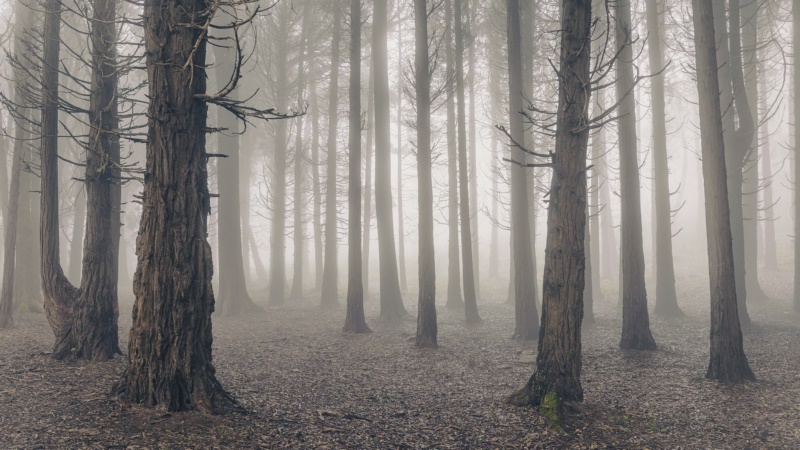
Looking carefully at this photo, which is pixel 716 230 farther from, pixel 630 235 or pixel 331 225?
→ pixel 331 225

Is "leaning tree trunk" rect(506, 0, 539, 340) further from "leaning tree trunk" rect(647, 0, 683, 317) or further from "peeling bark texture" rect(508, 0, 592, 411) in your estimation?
"peeling bark texture" rect(508, 0, 592, 411)

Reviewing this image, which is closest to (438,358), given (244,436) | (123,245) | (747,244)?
(244,436)

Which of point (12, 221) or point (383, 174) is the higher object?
point (383, 174)

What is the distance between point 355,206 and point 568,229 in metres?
7.67

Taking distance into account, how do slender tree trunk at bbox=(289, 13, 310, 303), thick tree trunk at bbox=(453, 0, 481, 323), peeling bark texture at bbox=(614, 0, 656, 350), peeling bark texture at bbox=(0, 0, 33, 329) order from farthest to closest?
1. slender tree trunk at bbox=(289, 13, 310, 303)
2. thick tree trunk at bbox=(453, 0, 481, 323)
3. peeling bark texture at bbox=(0, 0, 33, 329)
4. peeling bark texture at bbox=(614, 0, 656, 350)

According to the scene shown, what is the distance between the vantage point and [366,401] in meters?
7.35

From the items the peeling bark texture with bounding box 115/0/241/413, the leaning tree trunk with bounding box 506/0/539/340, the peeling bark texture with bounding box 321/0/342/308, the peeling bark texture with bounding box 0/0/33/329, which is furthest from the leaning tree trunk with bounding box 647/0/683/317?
the peeling bark texture with bounding box 0/0/33/329

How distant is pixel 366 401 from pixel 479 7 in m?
14.7

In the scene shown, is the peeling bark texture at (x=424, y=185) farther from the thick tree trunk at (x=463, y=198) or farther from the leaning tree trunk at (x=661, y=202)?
the leaning tree trunk at (x=661, y=202)

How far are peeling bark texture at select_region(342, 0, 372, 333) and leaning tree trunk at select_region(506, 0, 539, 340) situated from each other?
3.72m

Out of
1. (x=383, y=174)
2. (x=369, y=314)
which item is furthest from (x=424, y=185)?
(x=369, y=314)

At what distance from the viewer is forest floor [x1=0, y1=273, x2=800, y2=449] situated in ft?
18.2

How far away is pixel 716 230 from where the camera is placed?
27.3ft

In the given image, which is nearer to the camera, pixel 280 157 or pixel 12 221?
pixel 12 221
